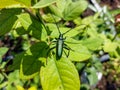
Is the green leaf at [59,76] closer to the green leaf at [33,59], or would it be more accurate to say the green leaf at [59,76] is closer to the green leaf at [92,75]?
the green leaf at [33,59]

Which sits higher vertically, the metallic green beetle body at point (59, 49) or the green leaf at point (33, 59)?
the metallic green beetle body at point (59, 49)

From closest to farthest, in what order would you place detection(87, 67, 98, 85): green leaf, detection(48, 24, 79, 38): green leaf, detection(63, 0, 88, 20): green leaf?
detection(48, 24, 79, 38): green leaf → detection(63, 0, 88, 20): green leaf → detection(87, 67, 98, 85): green leaf

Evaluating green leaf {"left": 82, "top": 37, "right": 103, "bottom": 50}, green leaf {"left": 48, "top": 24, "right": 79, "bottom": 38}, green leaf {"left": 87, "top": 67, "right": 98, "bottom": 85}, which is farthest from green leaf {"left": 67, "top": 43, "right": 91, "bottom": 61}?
green leaf {"left": 87, "top": 67, "right": 98, "bottom": 85}

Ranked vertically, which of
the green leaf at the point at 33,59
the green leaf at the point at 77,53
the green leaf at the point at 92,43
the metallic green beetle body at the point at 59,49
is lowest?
the green leaf at the point at 92,43

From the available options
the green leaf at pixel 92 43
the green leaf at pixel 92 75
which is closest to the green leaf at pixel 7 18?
the green leaf at pixel 92 43

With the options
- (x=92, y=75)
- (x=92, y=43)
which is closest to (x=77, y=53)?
(x=92, y=43)

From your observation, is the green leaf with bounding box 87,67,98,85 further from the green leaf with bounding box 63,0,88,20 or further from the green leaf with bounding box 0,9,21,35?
the green leaf with bounding box 0,9,21,35

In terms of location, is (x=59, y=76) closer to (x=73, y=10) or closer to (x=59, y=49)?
(x=59, y=49)
